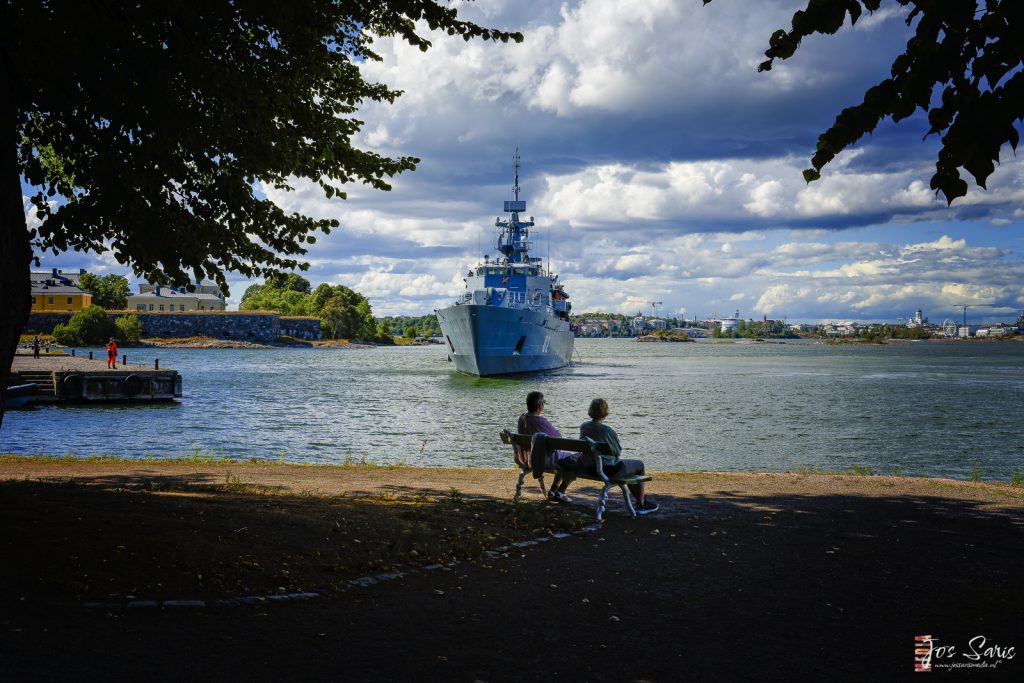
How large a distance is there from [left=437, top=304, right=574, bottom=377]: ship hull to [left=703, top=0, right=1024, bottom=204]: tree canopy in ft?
165

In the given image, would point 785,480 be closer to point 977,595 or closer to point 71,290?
point 977,595

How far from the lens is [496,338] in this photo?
58094 mm

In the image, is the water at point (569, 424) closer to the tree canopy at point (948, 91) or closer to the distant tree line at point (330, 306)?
the tree canopy at point (948, 91)

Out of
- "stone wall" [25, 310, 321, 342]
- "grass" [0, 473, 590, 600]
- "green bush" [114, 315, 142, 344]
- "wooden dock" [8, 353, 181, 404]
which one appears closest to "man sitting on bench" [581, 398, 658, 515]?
"grass" [0, 473, 590, 600]

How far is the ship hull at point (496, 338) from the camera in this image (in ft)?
187

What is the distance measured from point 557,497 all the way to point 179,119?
240 inches

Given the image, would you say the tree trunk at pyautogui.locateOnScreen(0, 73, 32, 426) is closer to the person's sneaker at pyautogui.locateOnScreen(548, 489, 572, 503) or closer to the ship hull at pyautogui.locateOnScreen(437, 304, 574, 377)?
the person's sneaker at pyautogui.locateOnScreen(548, 489, 572, 503)

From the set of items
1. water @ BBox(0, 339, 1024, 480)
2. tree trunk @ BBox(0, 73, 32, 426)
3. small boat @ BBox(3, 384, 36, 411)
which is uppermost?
tree trunk @ BBox(0, 73, 32, 426)

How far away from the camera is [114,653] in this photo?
15.8 feet

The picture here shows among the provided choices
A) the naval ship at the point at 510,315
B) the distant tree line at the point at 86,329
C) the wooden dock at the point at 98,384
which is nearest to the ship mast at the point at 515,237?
the naval ship at the point at 510,315

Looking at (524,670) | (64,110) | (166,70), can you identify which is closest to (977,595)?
(524,670)

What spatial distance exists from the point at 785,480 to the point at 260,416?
25.9 meters
